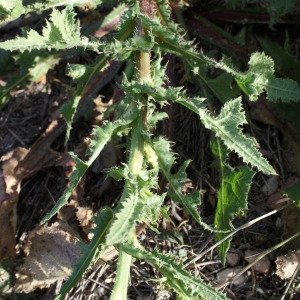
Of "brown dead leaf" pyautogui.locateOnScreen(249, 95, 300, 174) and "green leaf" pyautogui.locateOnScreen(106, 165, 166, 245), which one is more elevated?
"green leaf" pyautogui.locateOnScreen(106, 165, 166, 245)

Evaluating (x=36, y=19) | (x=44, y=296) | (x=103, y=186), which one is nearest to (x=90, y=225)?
(x=103, y=186)

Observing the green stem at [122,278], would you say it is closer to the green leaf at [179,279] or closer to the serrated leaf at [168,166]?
the green leaf at [179,279]

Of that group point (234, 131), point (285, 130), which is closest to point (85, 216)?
point (234, 131)

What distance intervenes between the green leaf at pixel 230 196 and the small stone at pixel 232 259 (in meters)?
0.26

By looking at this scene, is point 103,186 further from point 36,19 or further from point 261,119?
point 36,19

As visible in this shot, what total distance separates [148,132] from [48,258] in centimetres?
93

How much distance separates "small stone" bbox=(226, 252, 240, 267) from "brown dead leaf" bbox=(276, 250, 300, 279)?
208 mm

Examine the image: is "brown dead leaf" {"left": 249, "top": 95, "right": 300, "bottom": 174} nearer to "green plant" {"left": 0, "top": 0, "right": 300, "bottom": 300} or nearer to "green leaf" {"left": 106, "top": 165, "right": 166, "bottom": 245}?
"green plant" {"left": 0, "top": 0, "right": 300, "bottom": 300}

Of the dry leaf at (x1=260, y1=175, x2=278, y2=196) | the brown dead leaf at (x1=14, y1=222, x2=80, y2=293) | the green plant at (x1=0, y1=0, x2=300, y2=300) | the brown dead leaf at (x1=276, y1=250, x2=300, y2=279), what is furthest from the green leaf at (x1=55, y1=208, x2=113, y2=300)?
the dry leaf at (x1=260, y1=175, x2=278, y2=196)

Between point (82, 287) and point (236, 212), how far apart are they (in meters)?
0.92

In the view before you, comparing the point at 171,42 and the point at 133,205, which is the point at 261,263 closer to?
the point at 133,205

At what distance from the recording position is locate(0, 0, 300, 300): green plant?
1.55 meters

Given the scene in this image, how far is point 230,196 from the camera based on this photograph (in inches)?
74.1

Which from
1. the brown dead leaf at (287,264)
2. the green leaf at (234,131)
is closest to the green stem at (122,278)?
the green leaf at (234,131)
